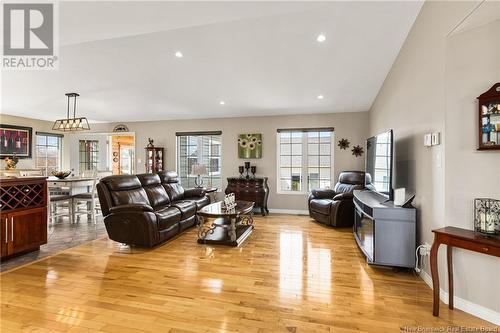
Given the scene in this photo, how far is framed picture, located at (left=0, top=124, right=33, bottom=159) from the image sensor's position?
6219mm

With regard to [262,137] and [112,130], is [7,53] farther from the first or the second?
[262,137]

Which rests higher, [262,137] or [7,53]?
[7,53]

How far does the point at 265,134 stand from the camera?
21.2 ft

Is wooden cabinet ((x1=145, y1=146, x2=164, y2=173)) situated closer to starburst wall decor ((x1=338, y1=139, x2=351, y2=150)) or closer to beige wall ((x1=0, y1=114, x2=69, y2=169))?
beige wall ((x1=0, y1=114, x2=69, y2=169))

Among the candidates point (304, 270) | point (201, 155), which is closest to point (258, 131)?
point (201, 155)

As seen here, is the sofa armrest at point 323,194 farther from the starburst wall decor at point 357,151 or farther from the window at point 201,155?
the window at point 201,155

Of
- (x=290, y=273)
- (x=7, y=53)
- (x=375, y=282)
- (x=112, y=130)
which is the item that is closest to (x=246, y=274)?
(x=290, y=273)

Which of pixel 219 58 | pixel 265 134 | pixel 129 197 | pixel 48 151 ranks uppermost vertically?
pixel 219 58

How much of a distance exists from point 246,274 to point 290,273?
20.0 inches

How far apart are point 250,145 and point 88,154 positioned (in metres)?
5.05

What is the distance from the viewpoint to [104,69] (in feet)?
13.8

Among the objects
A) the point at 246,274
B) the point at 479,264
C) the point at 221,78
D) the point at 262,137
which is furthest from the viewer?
the point at 262,137

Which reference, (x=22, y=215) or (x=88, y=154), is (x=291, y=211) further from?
(x=88, y=154)

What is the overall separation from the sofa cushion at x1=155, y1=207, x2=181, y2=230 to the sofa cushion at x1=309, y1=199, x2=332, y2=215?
2701 mm
